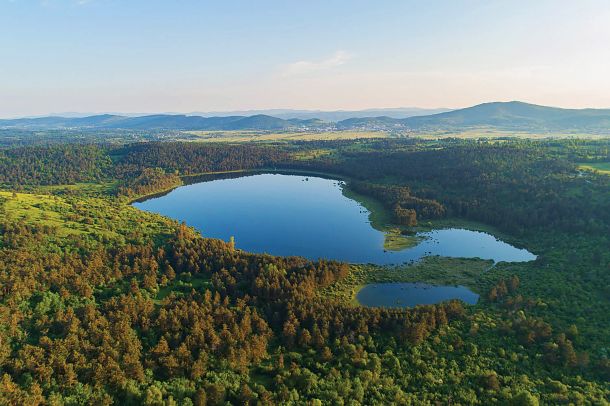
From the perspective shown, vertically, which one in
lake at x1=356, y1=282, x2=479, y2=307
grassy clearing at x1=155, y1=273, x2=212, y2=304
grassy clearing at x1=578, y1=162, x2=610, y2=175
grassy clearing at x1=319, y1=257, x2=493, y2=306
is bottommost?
lake at x1=356, y1=282, x2=479, y2=307

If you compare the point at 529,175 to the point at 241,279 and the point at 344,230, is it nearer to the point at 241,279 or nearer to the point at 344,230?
the point at 344,230

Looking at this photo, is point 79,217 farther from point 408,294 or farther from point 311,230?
point 408,294

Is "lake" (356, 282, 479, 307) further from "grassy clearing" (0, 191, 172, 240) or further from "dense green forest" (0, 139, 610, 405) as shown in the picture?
"grassy clearing" (0, 191, 172, 240)

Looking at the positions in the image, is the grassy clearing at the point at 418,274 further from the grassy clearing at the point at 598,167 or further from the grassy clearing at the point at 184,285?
the grassy clearing at the point at 598,167

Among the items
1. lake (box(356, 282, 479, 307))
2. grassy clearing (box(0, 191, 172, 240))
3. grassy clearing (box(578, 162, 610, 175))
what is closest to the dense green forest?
grassy clearing (box(0, 191, 172, 240))

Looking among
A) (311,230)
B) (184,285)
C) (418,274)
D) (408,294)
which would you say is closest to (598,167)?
(418,274)

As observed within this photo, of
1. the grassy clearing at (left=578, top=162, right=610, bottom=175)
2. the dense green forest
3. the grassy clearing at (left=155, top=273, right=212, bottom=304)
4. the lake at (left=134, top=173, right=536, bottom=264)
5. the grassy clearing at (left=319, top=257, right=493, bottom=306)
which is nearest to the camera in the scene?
the dense green forest
